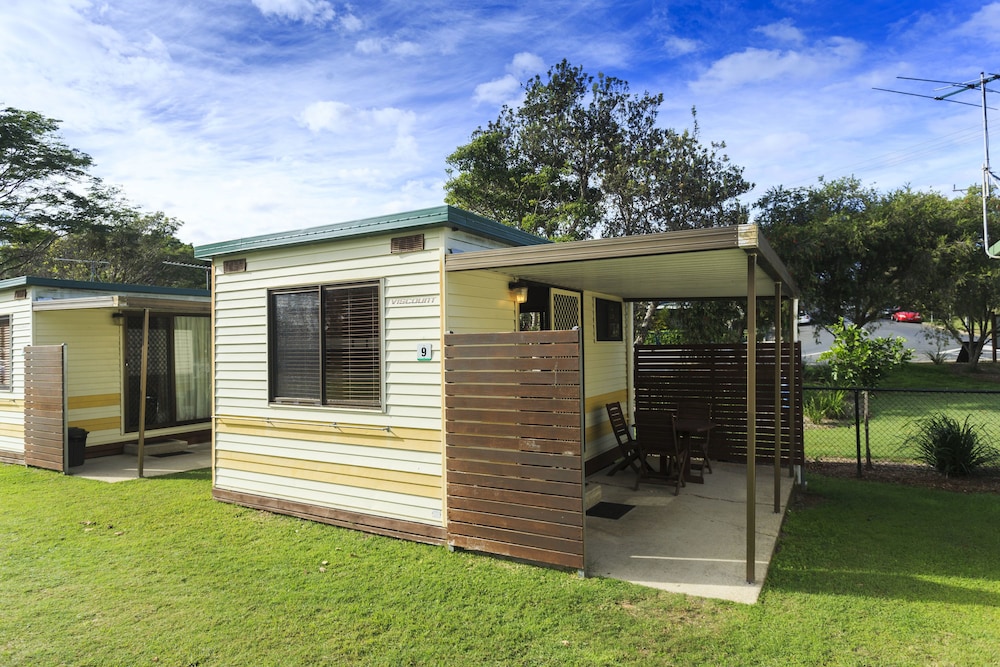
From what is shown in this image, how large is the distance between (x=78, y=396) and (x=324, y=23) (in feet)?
21.9

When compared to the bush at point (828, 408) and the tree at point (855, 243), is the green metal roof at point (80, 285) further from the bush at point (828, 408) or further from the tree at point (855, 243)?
the tree at point (855, 243)

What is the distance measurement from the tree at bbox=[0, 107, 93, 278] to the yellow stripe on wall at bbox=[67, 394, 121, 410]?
16780 mm

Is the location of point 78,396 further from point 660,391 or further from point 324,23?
point 660,391

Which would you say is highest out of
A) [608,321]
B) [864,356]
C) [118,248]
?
[118,248]

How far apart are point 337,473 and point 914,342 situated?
3223 cm

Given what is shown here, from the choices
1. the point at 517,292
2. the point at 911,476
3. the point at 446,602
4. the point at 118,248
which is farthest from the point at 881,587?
the point at 118,248

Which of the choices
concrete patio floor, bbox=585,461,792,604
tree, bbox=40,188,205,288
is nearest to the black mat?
concrete patio floor, bbox=585,461,792,604

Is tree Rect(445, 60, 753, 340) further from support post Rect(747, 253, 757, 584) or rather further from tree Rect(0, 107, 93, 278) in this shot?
tree Rect(0, 107, 93, 278)

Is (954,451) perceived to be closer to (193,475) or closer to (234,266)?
(234,266)

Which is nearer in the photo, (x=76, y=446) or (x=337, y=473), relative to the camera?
(x=337, y=473)

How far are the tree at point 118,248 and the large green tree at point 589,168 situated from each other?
45.7ft

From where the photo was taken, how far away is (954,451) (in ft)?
21.4

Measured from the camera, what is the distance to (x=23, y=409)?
26.5ft

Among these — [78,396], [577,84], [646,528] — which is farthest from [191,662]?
[577,84]
